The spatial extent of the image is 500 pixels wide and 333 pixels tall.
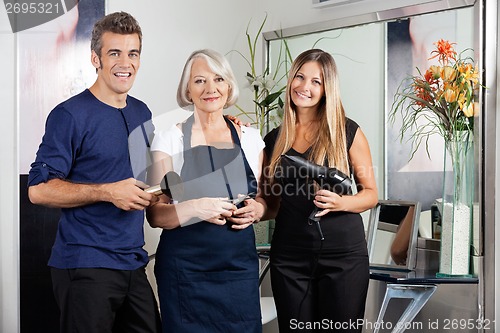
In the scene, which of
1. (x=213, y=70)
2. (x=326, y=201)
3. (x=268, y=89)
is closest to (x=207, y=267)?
(x=326, y=201)

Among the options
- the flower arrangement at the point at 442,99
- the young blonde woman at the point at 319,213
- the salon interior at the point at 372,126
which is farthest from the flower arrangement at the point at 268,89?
the young blonde woman at the point at 319,213

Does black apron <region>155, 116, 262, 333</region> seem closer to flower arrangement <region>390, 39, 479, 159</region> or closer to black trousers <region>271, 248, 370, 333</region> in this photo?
black trousers <region>271, 248, 370, 333</region>

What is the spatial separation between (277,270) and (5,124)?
4.85 feet

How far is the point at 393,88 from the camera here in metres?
3.14

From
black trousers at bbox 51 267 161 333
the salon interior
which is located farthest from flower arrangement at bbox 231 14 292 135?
black trousers at bbox 51 267 161 333

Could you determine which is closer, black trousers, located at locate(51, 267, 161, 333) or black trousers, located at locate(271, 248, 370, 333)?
black trousers, located at locate(51, 267, 161, 333)

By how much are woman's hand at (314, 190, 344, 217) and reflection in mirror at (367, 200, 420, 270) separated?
27.4 inches

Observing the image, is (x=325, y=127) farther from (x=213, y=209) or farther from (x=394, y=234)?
(x=394, y=234)

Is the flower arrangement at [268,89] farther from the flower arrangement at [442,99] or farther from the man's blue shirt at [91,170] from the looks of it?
the man's blue shirt at [91,170]

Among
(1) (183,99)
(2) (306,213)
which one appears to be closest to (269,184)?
(2) (306,213)

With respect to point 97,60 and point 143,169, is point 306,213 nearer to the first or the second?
point 143,169

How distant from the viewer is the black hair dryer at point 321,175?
238 cm

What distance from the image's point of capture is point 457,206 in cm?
283

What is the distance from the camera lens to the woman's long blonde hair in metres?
2.45
